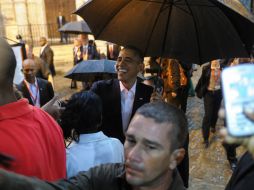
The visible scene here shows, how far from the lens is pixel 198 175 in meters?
5.54

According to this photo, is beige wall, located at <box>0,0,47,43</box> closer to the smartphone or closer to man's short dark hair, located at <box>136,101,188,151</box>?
man's short dark hair, located at <box>136,101,188,151</box>

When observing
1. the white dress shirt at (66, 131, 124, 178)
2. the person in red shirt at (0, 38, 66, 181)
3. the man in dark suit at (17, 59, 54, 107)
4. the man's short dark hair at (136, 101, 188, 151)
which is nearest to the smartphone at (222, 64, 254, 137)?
the man's short dark hair at (136, 101, 188, 151)

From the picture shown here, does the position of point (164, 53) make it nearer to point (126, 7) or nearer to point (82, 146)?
point (126, 7)

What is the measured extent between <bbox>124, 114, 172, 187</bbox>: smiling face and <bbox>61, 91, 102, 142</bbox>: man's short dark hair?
94cm

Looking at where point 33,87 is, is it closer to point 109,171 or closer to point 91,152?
point 91,152

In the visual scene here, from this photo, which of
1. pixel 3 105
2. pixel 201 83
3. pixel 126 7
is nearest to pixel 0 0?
pixel 201 83

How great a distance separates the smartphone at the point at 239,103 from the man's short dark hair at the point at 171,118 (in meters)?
0.79

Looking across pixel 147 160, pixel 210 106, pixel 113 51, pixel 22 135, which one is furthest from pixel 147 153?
pixel 113 51

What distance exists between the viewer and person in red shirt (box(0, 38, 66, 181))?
5.48 feet

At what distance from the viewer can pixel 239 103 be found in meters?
0.96

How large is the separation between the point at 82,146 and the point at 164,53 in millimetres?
1405

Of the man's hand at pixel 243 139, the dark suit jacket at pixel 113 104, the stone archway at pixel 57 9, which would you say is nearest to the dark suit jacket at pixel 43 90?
the dark suit jacket at pixel 113 104

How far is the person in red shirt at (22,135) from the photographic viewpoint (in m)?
1.67

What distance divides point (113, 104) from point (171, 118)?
1.84 m
